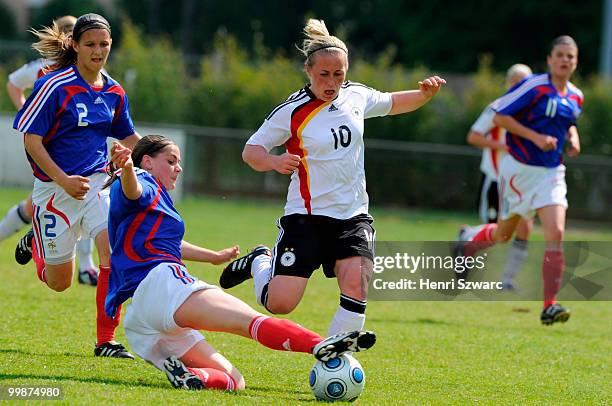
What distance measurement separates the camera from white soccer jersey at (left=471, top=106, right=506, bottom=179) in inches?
472

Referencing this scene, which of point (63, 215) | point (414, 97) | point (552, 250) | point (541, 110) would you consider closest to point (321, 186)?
point (414, 97)

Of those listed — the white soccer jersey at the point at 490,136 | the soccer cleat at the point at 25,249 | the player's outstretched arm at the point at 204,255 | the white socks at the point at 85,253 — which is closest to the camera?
the player's outstretched arm at the point at 204,255

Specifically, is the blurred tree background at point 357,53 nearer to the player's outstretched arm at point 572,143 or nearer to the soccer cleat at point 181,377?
the player's outstretched arm at point 572,143

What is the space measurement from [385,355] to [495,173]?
18.5 ft

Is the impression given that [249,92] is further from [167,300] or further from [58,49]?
[167,300]

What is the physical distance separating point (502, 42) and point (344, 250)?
1220 inches

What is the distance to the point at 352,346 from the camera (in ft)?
17.0

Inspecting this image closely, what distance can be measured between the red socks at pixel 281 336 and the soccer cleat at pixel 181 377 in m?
0.38

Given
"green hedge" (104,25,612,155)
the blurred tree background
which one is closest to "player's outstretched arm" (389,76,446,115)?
the blurred tree background

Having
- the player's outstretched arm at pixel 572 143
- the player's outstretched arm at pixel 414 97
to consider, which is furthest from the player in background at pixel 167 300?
the player's outstretched arm at pixel 572 143

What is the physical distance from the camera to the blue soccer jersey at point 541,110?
927 centimetres

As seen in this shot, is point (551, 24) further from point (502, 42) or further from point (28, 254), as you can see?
point (28, 254)

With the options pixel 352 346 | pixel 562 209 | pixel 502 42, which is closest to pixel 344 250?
pixel 352 346

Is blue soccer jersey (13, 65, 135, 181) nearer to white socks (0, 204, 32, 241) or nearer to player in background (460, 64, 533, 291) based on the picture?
white socks (0, 204, 32, 241)
